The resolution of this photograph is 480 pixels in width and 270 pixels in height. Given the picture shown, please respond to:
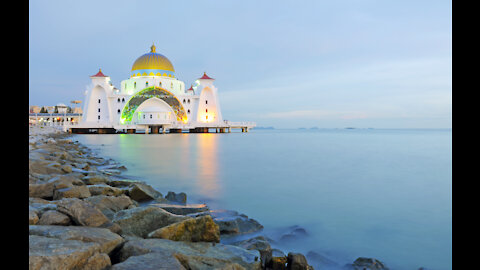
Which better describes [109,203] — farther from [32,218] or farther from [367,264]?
[367,264]

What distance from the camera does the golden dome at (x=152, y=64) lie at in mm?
51562

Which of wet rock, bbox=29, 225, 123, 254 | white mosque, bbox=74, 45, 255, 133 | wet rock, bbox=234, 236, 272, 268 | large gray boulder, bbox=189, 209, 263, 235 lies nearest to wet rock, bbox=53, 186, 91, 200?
large gray boulder, bbox=189, 209, 263, 235

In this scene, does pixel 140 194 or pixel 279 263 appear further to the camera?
pixel 140 194

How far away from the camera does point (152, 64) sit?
51.7 metres

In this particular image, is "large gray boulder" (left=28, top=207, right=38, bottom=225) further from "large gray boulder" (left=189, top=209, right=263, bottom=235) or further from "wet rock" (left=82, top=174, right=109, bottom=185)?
"wet rock" (left=82, top=174, right=109, bottom=185)

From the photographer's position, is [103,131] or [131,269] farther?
[103,131]

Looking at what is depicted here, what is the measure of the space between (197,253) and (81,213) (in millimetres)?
1198

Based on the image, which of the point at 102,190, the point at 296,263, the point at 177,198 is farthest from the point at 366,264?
the point at 102,190

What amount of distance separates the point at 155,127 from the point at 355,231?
45.9 m

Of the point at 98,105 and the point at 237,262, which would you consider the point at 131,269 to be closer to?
the point at 237,262

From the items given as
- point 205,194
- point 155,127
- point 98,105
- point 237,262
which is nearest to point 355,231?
point 237,262

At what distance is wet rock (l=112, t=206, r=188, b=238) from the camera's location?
3.32 metres
